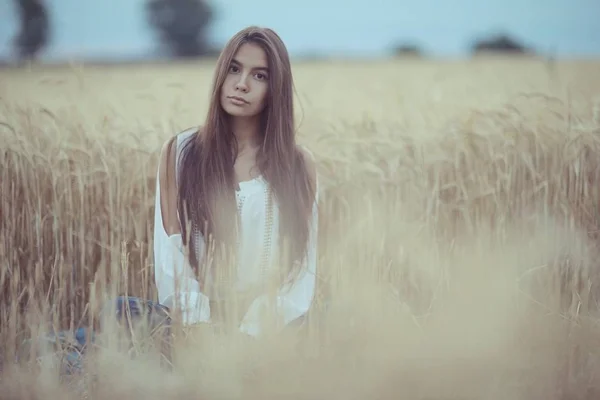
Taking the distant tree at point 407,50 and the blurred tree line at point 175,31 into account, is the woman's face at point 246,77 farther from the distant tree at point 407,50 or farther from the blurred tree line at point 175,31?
the distant tree at point 407,50

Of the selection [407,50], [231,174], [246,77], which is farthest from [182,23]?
[407,50]

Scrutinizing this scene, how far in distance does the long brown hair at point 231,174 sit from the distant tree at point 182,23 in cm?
14

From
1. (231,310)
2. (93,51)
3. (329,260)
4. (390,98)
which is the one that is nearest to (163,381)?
(231,310)

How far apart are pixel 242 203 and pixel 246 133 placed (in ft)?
0.55

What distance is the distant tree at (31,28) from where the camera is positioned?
77.4 inches

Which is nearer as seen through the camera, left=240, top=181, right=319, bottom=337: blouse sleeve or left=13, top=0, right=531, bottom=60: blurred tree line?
left=240, top=181, right=319, bottom=337: blouse sleeve

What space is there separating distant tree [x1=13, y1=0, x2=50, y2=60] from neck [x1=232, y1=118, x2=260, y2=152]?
0.53 meters

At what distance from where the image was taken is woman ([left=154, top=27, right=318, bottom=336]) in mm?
1836

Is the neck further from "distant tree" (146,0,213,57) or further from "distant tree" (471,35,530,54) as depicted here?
"distant tree" (471,35,530,54)

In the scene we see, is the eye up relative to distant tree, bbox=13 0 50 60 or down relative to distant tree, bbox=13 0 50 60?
down

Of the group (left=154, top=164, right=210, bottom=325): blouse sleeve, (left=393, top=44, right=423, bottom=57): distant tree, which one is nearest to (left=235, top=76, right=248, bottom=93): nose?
(left=154, top=164, right=210, bottom=325): blouse sleeve

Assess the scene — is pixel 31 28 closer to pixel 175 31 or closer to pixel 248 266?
pixel 175 31

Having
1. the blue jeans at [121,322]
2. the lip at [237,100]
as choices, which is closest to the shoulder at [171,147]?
the lip at [237,100]

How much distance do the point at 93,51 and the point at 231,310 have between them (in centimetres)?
72
